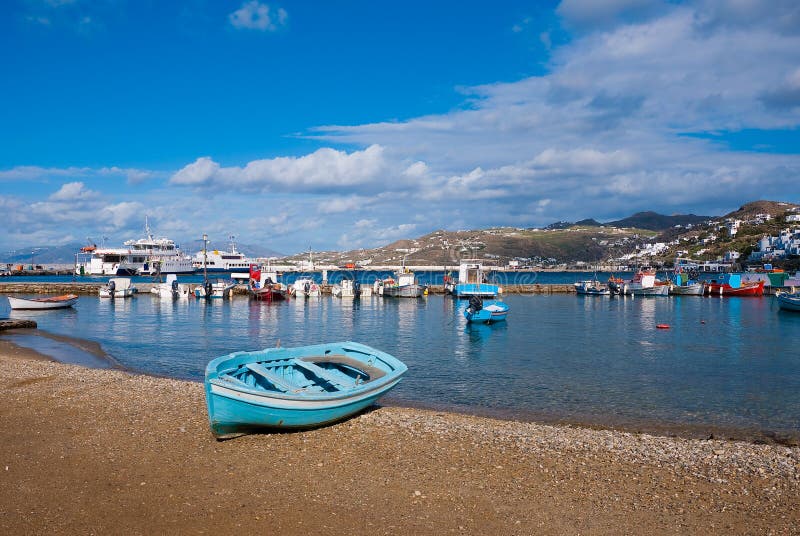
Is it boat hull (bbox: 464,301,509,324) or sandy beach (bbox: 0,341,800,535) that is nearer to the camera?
sandy beach (bbox: 0,341,800,535)

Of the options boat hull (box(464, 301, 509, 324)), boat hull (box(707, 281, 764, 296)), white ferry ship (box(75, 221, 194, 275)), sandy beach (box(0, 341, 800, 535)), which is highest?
white ferry ship (box(75, 221, 194, 275))

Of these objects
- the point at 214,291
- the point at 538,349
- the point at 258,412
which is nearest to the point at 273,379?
the point at 258,412

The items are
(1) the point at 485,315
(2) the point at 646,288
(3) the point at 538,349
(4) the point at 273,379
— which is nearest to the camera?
(4) the point at 273,379

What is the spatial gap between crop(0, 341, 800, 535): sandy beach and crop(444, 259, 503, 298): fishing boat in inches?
2112

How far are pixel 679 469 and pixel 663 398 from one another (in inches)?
376

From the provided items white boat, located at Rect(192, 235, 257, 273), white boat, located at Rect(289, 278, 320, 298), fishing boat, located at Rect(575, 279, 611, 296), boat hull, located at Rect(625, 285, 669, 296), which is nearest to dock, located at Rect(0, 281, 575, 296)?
fishing boat, located at Rect(575, 279, 611, 296)

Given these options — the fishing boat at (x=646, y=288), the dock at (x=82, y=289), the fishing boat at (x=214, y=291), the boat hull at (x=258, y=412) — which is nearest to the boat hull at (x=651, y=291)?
the fishing boat at (x=646, y=288)

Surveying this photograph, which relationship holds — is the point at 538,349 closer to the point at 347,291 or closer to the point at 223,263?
the point at 347,291

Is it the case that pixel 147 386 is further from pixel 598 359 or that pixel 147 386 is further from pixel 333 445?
pixel 598 359

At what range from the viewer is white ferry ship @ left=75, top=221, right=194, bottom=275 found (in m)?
132

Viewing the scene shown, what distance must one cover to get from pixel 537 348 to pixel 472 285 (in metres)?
36.6

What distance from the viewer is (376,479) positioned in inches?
389

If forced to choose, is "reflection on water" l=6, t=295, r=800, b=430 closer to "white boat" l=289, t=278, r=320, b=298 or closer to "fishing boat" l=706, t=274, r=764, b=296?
"white boat" l=289, t=278, r=320, b=298

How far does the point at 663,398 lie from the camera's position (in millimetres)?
19594
